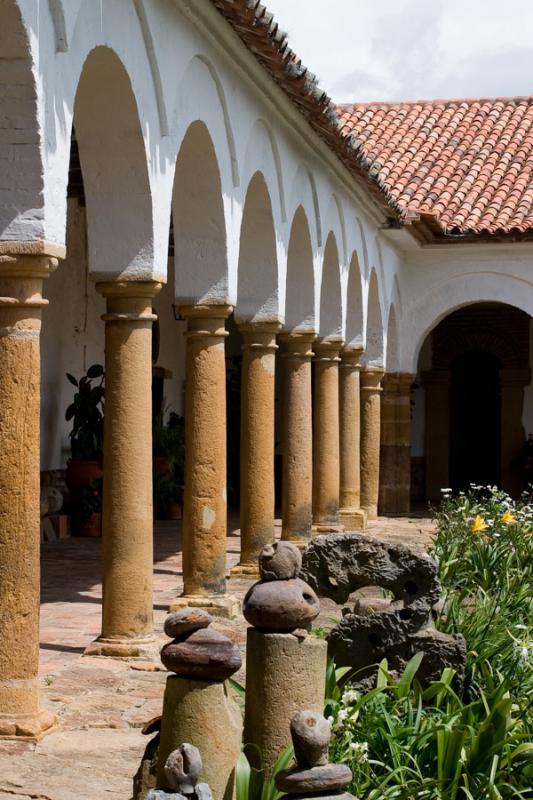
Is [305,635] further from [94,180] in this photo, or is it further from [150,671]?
[94,180]

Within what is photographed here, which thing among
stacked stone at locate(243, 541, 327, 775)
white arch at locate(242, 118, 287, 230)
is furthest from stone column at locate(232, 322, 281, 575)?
stacked stone at locate(243, 541, 327, 775)

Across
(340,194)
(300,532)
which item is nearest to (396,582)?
(300,532)

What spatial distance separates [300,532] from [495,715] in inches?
311

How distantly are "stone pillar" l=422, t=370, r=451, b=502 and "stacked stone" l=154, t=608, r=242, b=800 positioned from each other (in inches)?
804

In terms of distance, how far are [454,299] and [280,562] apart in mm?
15587

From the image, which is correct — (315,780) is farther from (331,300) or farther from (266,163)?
(331,300)

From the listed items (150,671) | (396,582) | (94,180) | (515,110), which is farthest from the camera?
(515,110)

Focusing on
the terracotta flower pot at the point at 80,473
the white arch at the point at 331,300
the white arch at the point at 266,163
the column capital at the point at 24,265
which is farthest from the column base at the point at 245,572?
the column capital at the point at 24,265

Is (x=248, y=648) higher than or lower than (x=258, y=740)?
higher

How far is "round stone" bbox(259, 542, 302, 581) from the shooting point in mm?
4895

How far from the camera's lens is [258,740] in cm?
480

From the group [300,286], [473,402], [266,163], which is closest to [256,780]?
[266,163]

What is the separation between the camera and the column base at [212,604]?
9117mm

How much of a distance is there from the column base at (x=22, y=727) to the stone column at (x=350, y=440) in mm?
10611
